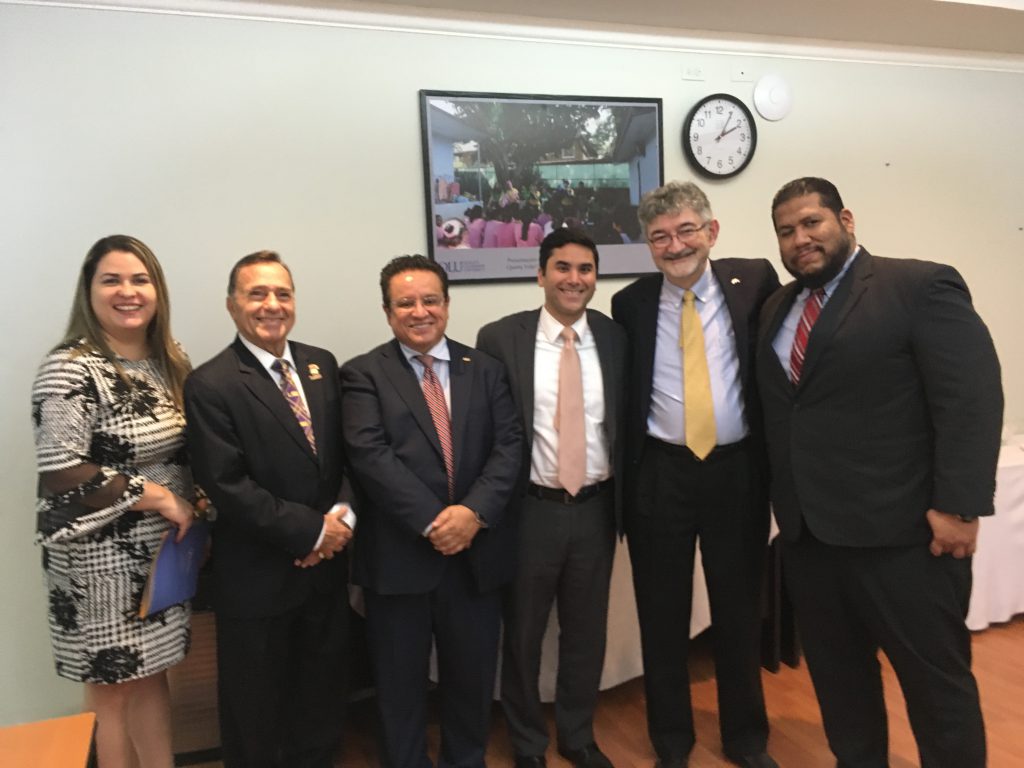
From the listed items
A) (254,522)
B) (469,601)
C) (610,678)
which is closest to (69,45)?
(254,522)

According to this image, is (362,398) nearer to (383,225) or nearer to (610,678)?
(383,225)

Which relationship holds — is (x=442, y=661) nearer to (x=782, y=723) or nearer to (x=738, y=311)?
(x=782, y=723)

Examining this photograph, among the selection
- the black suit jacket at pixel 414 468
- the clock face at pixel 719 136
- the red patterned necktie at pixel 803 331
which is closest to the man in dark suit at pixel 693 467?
the red patterned necktie at pixel 803 331

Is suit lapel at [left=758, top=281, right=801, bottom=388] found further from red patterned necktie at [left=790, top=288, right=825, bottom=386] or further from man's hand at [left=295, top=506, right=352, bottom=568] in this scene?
man's hand at [left=295, top=506, right=352, bottom=568]

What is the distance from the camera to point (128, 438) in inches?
66.9

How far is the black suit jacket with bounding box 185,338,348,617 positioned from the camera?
5.61ft

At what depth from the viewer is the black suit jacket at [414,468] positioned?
6.01 ft

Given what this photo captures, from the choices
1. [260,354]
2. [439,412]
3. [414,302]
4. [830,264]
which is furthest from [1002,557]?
[260,354]

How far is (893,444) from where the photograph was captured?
1665mm

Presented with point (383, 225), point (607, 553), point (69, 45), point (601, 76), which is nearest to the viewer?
point (607, 553)

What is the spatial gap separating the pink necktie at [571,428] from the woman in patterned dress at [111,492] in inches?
41.7

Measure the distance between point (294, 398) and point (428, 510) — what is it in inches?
19.3

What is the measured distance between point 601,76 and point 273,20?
1349 mm

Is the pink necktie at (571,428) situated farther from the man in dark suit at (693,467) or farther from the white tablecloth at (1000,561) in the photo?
the white tablecloth at (1000,561)
